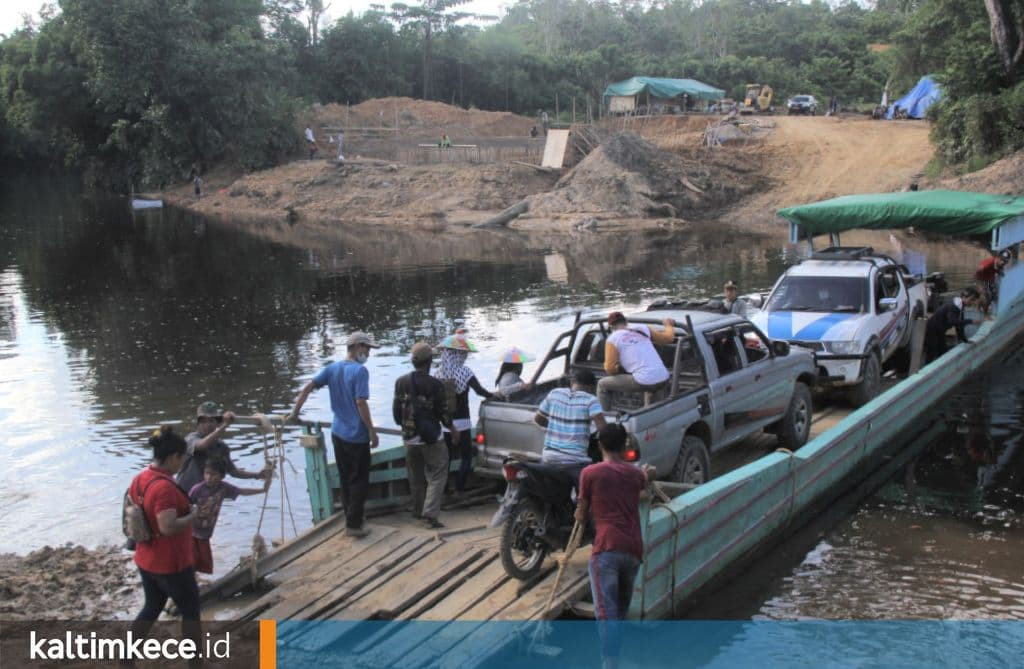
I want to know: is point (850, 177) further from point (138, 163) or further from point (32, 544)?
point (138, 163)

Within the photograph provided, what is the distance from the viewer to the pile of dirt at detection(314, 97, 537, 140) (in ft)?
214

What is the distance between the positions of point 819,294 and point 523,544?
8084 mm

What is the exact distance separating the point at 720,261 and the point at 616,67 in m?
48.3

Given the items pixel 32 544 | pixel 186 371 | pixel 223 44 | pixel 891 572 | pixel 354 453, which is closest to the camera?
pixel 354 453

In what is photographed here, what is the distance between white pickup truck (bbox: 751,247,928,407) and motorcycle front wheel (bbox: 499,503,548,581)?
622cm

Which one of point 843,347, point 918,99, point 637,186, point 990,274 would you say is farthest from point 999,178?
point 843,347

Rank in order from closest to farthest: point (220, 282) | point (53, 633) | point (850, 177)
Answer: point (53, 633) → point (220, 282) → point (850, 177)

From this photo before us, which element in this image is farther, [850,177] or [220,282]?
[850,177]

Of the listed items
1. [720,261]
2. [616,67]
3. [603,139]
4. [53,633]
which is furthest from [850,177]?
[53,633]

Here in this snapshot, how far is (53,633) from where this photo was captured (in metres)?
6.80

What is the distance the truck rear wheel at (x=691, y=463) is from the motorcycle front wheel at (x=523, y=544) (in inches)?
72.2

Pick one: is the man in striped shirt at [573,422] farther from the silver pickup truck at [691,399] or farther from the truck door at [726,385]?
the truck door at [726,385]

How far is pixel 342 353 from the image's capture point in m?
17.9

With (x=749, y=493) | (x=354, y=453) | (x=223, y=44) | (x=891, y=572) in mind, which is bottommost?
(x=891, y=572)
